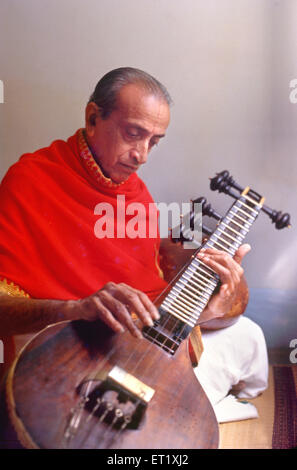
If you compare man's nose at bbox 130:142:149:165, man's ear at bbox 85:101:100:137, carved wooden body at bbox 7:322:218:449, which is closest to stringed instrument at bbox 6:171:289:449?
carved wooden body at bbox 7:322:218:449

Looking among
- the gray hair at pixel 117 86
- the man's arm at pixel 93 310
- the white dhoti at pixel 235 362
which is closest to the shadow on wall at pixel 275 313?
the white dhoti at pixel 235 362

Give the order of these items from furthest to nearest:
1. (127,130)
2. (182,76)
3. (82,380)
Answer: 1. (182,76)
2. (127,130)
3. (82,380)

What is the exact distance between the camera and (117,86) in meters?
1.21

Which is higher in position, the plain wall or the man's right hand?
the plain wall

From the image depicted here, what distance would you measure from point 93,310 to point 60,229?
0.34 metres

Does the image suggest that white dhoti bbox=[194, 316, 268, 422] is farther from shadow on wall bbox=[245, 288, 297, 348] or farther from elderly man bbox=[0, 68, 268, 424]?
elderly man bbox=[0, 68, 268, 424]

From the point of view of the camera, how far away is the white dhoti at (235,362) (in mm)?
1439

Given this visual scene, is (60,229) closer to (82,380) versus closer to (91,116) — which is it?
(91,116)

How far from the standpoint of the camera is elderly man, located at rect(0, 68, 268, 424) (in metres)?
1.16

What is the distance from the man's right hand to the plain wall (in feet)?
2.05

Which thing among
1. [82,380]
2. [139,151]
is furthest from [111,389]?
[139,151]

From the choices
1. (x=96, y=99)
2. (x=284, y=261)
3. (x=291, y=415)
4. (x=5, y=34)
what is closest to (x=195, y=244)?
(x=284, y=261)

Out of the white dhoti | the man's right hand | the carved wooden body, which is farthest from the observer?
the white dhoti

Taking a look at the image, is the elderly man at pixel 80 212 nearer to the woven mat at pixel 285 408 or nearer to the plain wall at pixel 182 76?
the plain wall at pixel 182 76
